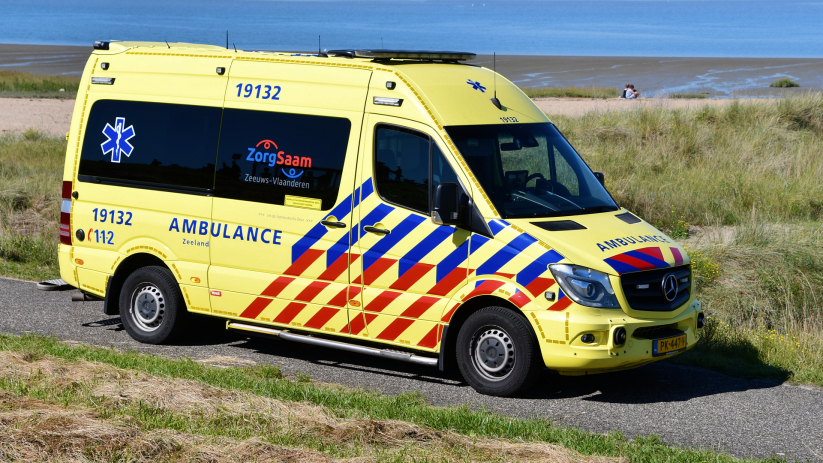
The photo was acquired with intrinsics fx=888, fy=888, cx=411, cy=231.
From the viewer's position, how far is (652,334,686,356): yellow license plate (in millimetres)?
7230

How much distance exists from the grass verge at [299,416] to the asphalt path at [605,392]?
44 cm

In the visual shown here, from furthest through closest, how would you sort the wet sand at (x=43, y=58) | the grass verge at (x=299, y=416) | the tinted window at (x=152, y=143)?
1. the wet sand at (x=43, y=58)
2. the tinted window at (x=152, y=143)
3. the grass verge at (x=299, y=416)

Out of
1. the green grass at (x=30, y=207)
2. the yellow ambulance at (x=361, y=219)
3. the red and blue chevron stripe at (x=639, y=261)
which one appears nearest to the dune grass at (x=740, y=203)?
A: the red and blue chevron stripe at (x=639, y=261)

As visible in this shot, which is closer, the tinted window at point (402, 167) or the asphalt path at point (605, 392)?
the asphalt path at point (605, 392)

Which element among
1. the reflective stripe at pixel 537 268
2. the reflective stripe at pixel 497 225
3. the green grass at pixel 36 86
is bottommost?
the reflective stripe at pixel 537 268

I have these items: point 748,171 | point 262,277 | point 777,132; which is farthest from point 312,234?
→ point 777,132

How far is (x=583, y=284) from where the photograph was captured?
22.7 feet

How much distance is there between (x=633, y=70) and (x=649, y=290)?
52445mm

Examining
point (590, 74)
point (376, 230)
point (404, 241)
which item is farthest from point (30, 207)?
point (590, 74)

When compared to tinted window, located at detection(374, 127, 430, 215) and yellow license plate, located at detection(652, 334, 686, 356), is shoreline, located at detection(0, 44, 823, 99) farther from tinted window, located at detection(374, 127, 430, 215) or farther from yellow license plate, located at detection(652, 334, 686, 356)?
tinted window, located at detection(374, 127, 430, 215)

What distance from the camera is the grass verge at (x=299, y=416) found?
570cm

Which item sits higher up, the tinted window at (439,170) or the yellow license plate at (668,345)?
the tinted window at (439,170)

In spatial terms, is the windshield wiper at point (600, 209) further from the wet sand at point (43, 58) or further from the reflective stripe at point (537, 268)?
the wet sand at point (43, 58)

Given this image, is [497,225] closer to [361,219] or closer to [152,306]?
[361,219]
